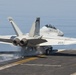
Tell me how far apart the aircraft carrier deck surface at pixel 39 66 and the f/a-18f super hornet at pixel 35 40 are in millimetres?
2262

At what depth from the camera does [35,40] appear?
49.7 m

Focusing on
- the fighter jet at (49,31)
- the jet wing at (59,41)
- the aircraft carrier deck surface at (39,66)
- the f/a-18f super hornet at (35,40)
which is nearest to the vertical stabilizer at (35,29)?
the f/a-18f super hornet at (35,40)

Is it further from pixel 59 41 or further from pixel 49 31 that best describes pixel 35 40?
pixel 49 31

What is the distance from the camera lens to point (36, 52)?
54.6 m

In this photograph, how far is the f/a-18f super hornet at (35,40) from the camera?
48.8 meters

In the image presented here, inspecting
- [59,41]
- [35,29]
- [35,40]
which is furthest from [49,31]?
[35,40]

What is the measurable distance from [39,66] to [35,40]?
9.17m

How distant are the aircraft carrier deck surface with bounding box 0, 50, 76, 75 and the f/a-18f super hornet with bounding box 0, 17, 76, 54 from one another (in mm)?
2262

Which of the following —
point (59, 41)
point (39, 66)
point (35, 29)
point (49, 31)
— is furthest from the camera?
point (49, 31)

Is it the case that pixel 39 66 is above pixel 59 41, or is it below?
below

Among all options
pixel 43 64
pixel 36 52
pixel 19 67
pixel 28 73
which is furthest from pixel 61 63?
pixel 36 52

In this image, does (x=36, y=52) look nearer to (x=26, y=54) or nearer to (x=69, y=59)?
(x=26, y=54)

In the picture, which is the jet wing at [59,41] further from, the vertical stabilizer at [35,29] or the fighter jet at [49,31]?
the fighter jet at [49,31]

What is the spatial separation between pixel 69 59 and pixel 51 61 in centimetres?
298
